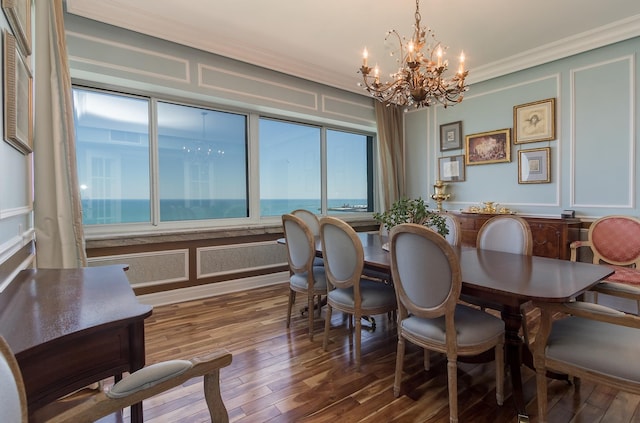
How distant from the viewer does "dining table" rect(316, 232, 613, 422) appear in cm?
146

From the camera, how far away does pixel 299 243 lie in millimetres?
2605

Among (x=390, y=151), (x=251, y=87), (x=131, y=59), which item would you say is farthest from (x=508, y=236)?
(x=131, y=59)

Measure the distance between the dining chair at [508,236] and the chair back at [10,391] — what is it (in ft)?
8.53

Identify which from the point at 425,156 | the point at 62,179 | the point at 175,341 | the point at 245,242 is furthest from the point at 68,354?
the point at 425,156

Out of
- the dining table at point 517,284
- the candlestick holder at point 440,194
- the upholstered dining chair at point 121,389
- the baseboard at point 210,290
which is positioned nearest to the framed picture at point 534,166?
the candlestick holder at point 440,194

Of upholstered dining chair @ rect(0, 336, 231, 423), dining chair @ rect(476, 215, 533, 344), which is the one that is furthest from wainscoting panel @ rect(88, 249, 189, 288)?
dining chair @ rect(476, 215, 533, 344)

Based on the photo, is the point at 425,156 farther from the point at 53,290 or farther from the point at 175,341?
the point at 53,290

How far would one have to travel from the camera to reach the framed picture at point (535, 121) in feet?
12.3

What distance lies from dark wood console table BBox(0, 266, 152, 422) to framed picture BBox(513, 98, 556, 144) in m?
4.41

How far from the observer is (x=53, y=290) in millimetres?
1267

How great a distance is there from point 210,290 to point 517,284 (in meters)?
3.09

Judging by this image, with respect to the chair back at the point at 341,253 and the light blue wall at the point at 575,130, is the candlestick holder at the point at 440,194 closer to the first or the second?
the light blue wall at the point at 575,130

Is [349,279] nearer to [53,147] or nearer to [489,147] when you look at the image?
[53,147]

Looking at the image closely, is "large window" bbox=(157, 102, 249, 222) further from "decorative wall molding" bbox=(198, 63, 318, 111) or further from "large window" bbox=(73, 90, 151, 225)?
"decorative wall molding" bbox=(198, 63, 318, 111)
